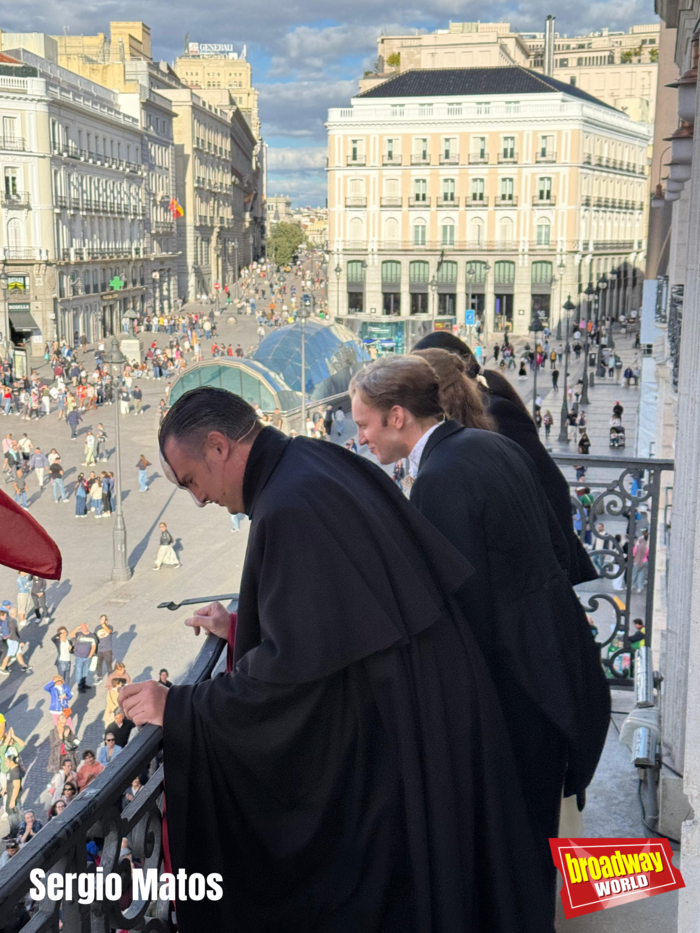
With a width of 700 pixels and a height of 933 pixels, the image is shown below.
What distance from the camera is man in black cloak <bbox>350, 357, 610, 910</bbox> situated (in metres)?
3.12

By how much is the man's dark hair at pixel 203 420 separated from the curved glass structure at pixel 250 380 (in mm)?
29960

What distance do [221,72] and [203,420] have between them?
147 m

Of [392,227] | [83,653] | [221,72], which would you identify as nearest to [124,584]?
[83,653]

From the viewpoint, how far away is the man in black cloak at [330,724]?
226 centimetres

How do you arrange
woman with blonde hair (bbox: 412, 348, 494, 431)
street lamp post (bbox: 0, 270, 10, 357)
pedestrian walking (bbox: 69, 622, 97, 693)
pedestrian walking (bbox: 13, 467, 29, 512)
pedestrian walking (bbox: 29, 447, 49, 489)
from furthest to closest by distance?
1. street lamp post (bbox: 0, 270, 10, 357)
2. pedestrian walking (bbox: 29, 447, 49, 489)
3. pedestrian walking (bbox: 13, 467, 29, 512)
4. pedestrian walking (bbox: 69, 622, 97, 693)
5. woman with blonde hair (bbox: 412, 348, 494, 431)

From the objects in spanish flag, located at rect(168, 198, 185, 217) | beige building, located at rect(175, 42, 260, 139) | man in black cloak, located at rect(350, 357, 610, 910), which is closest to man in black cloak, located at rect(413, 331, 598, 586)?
man in black cloak, located at rect(350, 357, 610, 910)

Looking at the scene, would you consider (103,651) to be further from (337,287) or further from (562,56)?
(562,56)

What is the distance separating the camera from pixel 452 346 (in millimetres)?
4316

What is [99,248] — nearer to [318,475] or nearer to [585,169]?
[585,169]

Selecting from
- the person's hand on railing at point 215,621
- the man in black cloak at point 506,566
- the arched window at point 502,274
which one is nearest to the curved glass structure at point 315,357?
the arched window at point 502,274

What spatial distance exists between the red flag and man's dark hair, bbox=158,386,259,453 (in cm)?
45

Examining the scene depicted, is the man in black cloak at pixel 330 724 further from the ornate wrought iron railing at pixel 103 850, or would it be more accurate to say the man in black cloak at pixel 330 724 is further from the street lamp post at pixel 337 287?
the street lamp post at pixel 337 287

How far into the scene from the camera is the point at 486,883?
2.51 m

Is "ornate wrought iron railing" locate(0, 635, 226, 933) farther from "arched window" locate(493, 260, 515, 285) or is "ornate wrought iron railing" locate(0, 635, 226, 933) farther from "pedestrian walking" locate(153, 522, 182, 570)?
"arched window" locate(493, 260, 515, 285)
